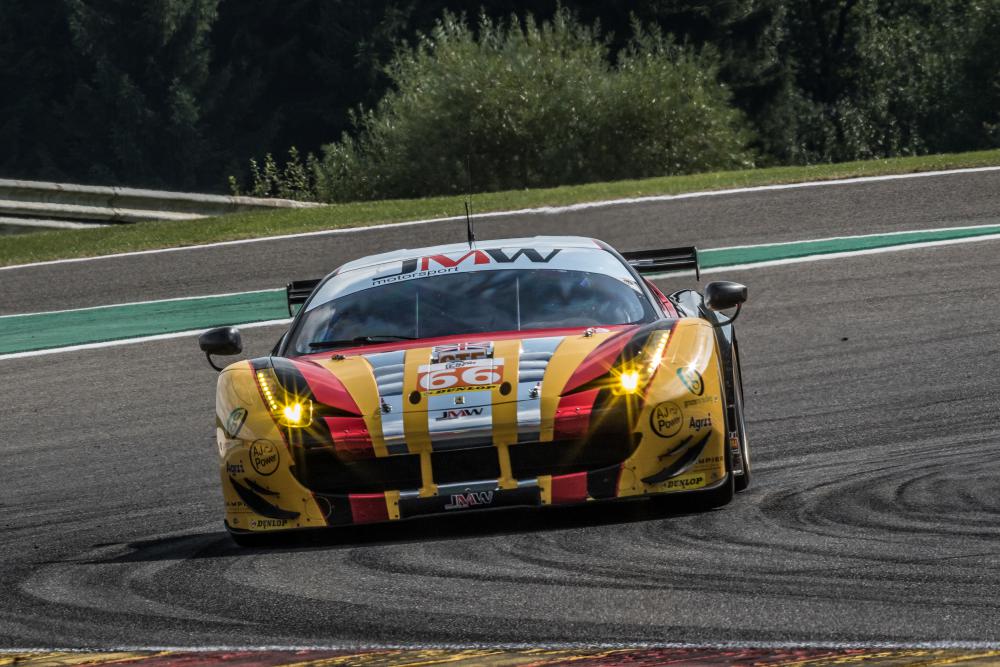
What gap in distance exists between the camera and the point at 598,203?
55.9ft

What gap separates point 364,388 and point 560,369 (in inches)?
27.6

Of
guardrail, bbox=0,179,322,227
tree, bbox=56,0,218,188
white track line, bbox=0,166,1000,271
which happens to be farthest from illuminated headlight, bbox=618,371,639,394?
tree, bbox=56,0,218,188

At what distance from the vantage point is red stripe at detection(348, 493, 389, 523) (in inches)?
217

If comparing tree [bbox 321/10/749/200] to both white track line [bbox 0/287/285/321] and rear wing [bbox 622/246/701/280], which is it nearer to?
white track line [bbox 0/287/285/321]

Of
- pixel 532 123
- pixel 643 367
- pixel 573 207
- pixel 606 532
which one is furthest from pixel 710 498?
pixel 532 123

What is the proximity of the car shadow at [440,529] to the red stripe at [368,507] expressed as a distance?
0.11 meters

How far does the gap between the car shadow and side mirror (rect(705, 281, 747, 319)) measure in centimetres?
115

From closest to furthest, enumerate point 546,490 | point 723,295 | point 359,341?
point 546,490
point 359,341
point 723,295

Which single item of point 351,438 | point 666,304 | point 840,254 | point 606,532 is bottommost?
point 840,254

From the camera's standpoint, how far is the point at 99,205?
2156cm

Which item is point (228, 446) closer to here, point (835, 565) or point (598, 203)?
point (835, 565)

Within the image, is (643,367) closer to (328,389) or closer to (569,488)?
(569,488)

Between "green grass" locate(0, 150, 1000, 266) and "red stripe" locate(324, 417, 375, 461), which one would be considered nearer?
"red stripe" locate(324, 417, 375, 461)

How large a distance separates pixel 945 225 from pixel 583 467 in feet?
32.3
